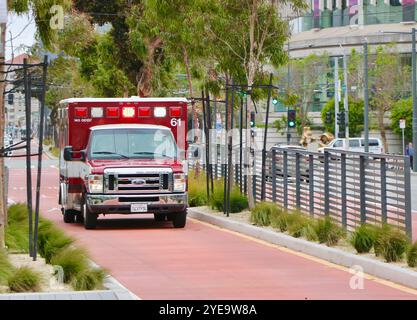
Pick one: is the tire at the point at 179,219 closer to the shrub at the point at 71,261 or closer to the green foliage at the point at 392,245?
the green foliage at the point at 392,245

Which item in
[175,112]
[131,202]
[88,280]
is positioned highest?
[175,112]

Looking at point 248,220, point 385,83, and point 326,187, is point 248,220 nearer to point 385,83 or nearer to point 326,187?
point 326,187

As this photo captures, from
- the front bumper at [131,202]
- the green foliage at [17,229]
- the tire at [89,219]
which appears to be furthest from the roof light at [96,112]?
the green foliage at [17,229]

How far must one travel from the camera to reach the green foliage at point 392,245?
1589 cm

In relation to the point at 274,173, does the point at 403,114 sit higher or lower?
higher

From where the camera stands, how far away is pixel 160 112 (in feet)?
88.1

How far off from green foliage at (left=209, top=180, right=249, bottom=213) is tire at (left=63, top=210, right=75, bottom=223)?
3501 millimetres

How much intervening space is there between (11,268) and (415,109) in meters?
49.0

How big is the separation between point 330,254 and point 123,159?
871cm

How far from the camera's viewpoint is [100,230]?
25016mm

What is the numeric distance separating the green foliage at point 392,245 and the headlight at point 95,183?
9.48 metres

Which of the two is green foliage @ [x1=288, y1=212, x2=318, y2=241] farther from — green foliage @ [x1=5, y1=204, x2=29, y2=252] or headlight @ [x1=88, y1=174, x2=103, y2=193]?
headlight @ [x1=88, y1=174, x2=103, y2=193]

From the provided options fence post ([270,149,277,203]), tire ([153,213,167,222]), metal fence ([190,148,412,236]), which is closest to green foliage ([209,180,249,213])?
metal fence ([190,148,412,236])

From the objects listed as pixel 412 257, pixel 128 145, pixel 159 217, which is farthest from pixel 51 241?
pixel 159 217
